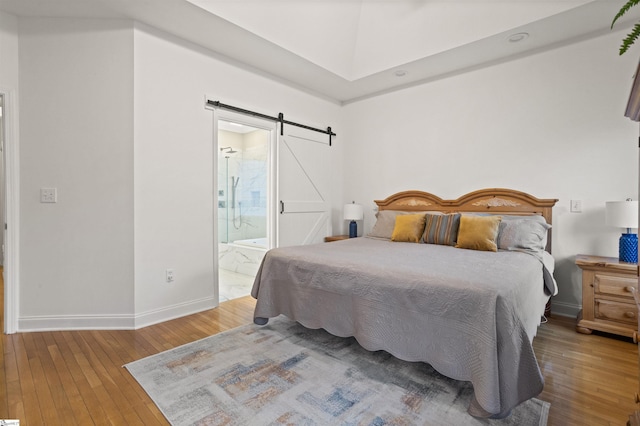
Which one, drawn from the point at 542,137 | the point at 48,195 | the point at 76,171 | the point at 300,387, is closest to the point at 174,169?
the point at 76,171

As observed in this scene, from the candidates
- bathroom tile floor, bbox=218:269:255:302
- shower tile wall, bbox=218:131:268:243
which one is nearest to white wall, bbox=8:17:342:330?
bathroom tile floor, bbox=218:269:255:302

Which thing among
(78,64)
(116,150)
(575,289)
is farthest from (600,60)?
(78,64)

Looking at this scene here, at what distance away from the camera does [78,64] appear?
111 inches

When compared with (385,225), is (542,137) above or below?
above

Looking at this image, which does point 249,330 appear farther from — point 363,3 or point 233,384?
point 363,3

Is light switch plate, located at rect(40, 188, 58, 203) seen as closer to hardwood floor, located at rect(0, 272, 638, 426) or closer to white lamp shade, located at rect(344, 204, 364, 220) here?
hardwood floor, located at rect(0, 272, 638, 426)

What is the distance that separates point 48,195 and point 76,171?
0.30 meters

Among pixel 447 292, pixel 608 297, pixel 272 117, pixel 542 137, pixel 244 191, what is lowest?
pixel 608 297

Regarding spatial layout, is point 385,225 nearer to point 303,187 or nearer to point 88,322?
point 303,187

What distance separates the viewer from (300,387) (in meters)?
1.94

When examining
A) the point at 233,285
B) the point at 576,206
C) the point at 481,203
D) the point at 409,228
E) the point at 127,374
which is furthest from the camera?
the point at 233,285

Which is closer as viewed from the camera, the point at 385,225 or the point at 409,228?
the point at 409,228

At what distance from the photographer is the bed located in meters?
1.62

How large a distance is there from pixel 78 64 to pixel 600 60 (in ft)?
15.5
